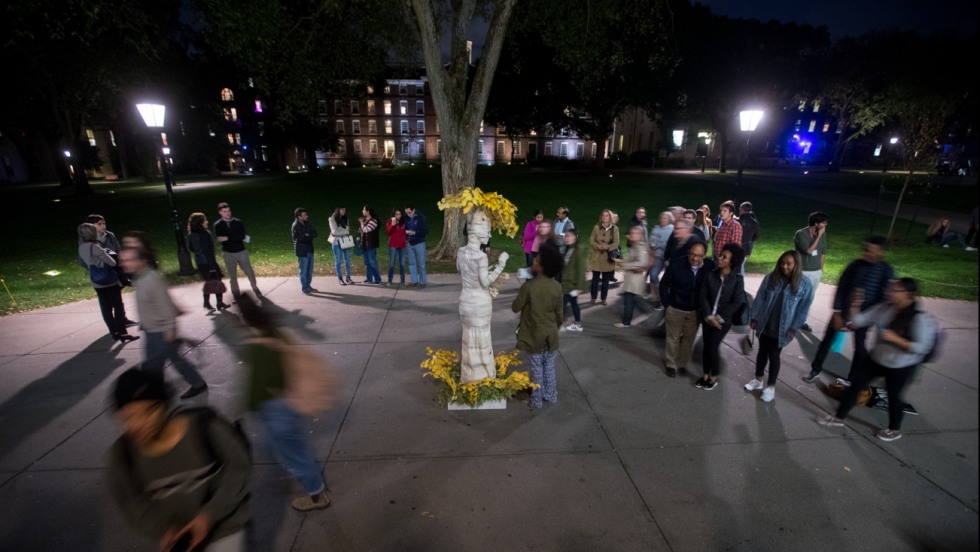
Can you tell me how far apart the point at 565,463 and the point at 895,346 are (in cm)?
307

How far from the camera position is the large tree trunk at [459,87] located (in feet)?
36.4

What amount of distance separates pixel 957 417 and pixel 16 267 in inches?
812

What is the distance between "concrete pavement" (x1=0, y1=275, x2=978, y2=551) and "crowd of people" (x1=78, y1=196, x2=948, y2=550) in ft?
1.13

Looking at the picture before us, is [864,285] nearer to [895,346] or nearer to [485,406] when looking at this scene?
[895,346]

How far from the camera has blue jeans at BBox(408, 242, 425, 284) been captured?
32.6 feet

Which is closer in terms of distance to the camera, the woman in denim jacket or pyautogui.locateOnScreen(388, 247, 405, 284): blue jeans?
the woman in denim jacket

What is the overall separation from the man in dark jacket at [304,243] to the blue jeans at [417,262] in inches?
81.7

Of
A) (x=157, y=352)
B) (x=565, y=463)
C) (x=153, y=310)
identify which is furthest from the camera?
(x=157, y=352)

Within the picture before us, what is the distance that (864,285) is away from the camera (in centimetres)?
525

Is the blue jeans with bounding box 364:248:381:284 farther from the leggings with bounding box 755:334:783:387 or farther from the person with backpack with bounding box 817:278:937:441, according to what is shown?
the person with backpack with bounding box 817:278:937:441

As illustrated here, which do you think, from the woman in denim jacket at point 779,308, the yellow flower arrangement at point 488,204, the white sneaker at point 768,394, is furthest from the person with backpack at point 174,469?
the white sneaker at point 768,394

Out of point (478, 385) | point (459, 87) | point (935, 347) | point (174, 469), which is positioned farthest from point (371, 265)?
point (935, 347)

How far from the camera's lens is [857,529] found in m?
3.64

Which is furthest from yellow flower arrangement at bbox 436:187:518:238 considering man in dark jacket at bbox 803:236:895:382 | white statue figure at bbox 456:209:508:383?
man in dark jacket at bbox 803:236:895:382
